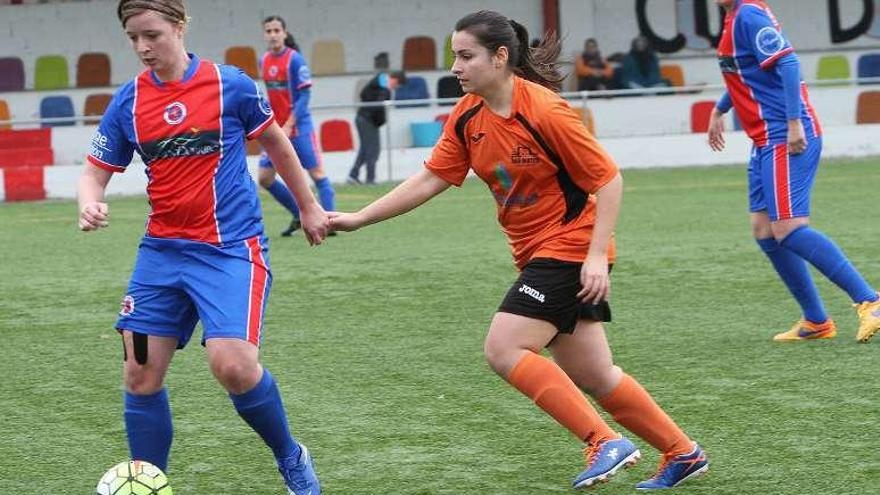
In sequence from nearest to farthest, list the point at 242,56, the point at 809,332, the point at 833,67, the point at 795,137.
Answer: the point at 795,137 → the point at 809,332 → the point at 242,56 → the point at 833,67

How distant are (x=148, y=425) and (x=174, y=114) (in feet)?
3.02

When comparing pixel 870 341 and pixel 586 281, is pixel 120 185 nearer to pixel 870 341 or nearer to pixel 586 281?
pixel 870 341

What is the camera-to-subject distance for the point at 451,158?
491cm

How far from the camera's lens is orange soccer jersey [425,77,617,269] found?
4582mm

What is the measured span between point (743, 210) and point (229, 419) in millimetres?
8636

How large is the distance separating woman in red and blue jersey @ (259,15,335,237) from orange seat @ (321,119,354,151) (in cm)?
633

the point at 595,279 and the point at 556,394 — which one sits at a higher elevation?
the point at 595,279

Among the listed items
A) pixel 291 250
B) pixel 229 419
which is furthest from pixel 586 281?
pixel 291 250

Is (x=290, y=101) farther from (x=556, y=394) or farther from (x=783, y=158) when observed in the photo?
(x=556, y=394)

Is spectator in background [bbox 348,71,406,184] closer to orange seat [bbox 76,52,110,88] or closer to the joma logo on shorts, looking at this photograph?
orange seat [bbox 76,52,110,88]

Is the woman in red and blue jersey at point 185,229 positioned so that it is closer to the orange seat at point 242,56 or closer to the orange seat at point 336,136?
the orange seat at point 336,136

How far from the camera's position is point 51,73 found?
921 inches

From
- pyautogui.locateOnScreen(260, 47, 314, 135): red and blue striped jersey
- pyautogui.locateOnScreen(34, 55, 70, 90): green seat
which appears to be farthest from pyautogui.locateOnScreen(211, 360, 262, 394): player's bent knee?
pyautogui.locateOnScreen(34, 55, 70, 90): green seat

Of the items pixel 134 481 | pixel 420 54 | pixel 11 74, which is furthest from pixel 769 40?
pixel 11 74
